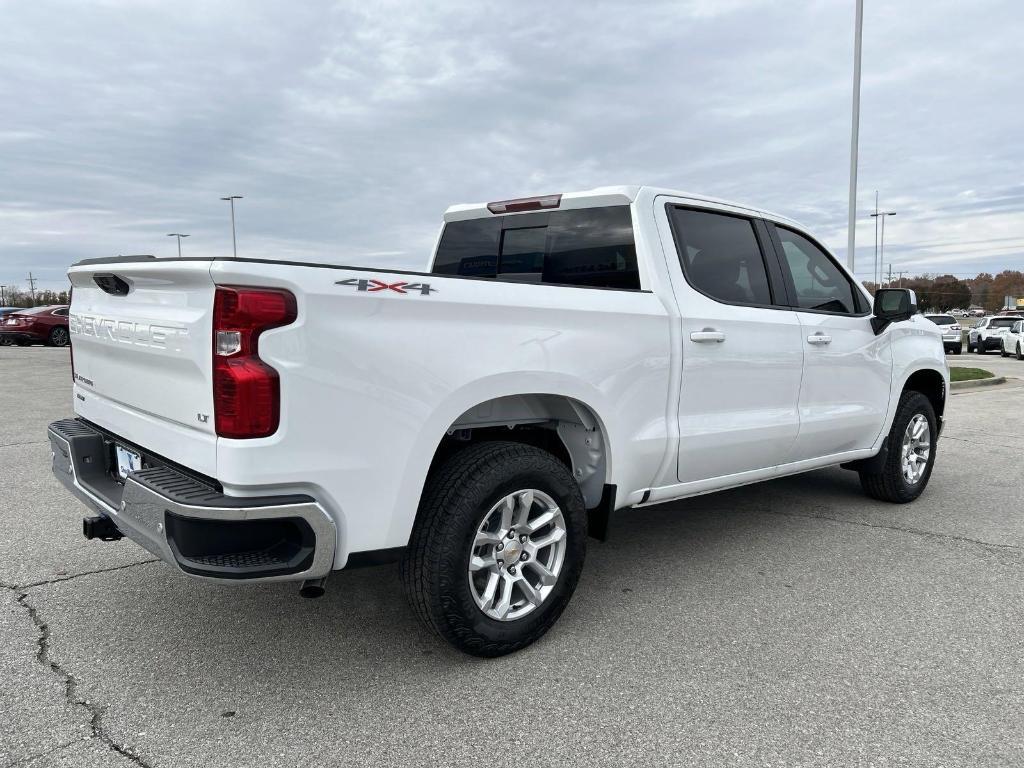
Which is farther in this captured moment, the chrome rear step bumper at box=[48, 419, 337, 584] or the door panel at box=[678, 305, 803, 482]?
the door panel at box=[678, 305, 803, 482]

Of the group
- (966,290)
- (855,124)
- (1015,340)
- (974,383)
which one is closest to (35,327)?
(855,124)

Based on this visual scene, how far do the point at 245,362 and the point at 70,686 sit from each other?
4.77 feet

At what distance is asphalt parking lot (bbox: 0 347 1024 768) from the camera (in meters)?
2.51

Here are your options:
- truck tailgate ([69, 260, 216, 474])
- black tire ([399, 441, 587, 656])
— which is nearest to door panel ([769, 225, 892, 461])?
black tire ([399, 441, 587, 656])

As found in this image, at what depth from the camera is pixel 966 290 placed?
124m

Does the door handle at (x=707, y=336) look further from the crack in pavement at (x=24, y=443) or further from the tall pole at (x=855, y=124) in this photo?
the tall pole at (x=855, y=124)

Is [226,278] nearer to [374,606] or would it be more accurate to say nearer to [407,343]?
[407,343]

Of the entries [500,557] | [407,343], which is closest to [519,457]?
[500,557]

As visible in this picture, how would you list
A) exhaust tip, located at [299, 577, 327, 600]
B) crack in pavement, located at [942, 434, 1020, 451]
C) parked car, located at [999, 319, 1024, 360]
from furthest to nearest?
parked car, located at [999, 319, 1024, 360] → crack in pavement, located at [942, 434, 1020, 451] → exhaust tip, located at [299, 577, 327, 600]

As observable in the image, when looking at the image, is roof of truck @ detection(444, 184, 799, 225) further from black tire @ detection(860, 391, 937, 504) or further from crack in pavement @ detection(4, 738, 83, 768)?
crack in pavement @ detection(4, 738, 83, 768)

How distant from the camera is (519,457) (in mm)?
3064

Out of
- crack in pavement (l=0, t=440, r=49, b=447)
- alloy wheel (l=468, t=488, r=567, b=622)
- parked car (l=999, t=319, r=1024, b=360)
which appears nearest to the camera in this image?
alloy wheel (l=468, t=488, r=567, b=622)

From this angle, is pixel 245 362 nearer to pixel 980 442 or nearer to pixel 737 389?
pixel 737 389

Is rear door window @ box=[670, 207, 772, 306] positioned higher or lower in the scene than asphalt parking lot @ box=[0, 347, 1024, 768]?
higher
